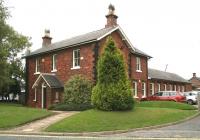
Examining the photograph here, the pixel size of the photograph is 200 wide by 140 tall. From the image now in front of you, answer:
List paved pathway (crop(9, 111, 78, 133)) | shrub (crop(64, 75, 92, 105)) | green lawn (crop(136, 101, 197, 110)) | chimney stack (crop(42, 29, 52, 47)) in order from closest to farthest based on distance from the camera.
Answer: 1. paved pathway (crop(9, 111, 78, 133))
2. shrub (crop(64, 75, 92, 105))
3. green lawn (crop(136, 101, 197, 110))
4. chimney stack (crop(42, 29, 52, 47))

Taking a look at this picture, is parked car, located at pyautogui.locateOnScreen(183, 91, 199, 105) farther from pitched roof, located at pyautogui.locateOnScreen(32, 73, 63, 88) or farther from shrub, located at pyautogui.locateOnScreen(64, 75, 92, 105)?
pitched roof, located at pyautogui.locateOnScreen(32, 73, 63, 88)

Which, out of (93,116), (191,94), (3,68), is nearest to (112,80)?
(93,116)

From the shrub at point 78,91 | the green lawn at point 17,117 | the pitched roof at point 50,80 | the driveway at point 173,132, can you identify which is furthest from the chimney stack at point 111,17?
the driveway at point 173,132

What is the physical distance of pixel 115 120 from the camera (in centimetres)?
2403

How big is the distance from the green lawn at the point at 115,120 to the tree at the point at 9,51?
16.6 meters

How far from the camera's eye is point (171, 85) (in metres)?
59.4

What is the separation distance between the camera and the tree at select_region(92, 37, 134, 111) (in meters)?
27.2

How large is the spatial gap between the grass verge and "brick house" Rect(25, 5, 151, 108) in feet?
32.2

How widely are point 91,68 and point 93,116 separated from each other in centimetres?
1139

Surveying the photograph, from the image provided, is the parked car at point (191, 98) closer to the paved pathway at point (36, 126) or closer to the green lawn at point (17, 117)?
the green lawn at point (17, 117)

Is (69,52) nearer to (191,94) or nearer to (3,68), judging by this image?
(3,68)

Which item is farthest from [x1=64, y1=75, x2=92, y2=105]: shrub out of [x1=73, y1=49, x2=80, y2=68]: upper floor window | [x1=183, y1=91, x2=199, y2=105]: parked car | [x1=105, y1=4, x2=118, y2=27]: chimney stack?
[x1=183, y1=91, x2=199, y2=105]: parked car

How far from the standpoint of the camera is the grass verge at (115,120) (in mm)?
21875

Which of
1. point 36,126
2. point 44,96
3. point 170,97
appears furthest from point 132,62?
point 36,126
